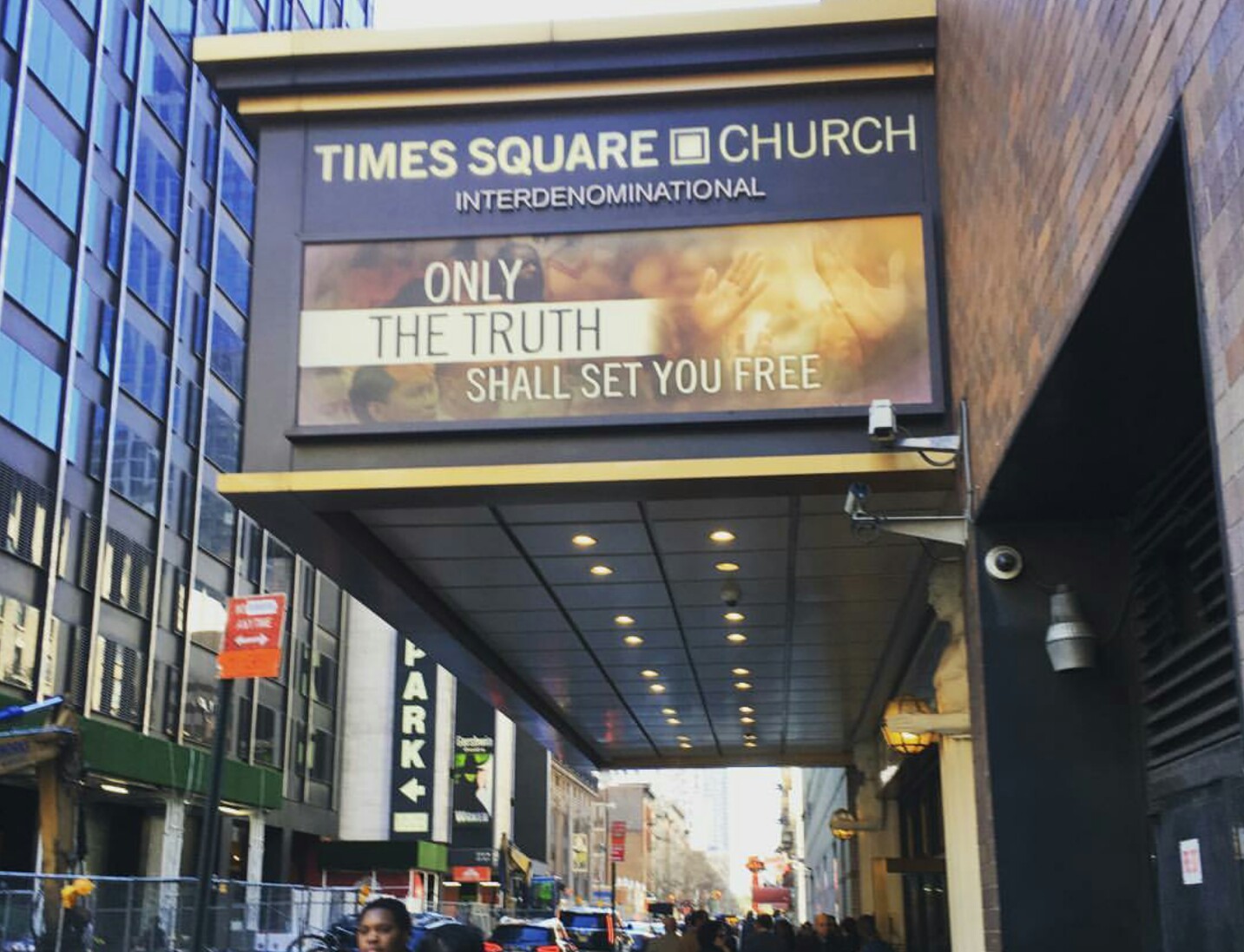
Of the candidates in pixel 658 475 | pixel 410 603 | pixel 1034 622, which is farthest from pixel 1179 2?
pixel 410 603

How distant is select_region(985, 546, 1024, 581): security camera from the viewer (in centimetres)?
905

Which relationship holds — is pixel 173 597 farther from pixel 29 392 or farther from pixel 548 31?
pixel 548 31

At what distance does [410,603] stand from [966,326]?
6662mm

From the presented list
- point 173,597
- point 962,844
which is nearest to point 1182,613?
point 962,844

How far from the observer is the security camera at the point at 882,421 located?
962cm

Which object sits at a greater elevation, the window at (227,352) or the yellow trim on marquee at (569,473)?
the window at (227,352)

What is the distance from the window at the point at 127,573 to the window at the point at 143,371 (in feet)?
13.1

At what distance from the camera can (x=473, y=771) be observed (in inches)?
2613

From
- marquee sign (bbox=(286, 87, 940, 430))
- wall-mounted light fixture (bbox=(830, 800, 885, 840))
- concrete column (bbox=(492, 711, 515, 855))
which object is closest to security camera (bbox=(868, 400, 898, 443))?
marquee sign (bbox=(286, 87, 940, 430))

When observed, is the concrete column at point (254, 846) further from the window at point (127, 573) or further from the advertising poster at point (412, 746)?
the advertising poster at point (412, 746)

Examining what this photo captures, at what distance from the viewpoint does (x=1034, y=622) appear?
8953 mm

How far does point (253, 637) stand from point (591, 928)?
79.9 ft

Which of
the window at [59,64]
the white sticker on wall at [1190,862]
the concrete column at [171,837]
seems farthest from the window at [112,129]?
the white sticker on wall at [1190,862]

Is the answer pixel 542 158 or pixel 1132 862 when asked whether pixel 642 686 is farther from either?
pixel 1132 862
